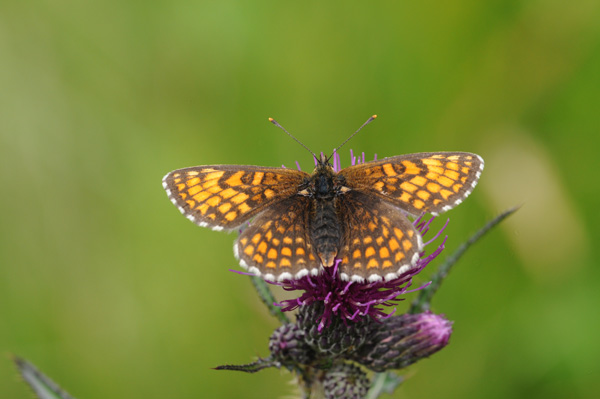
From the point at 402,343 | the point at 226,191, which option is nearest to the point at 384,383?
the point at 402,343

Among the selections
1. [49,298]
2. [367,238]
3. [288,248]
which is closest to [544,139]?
[367,238]

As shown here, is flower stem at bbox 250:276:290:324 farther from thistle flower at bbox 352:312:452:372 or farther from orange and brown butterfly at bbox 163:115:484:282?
thistle flower at bbox 352:312:452:372

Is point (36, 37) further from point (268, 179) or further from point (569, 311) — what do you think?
point (569, 311)

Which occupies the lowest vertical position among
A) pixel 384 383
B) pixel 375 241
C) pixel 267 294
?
pixel 384 383

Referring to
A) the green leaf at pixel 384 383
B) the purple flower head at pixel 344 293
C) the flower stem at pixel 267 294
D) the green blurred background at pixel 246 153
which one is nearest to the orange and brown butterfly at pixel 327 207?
the purple flower head at pixel 344 293

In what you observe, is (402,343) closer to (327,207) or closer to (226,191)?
(327,207)

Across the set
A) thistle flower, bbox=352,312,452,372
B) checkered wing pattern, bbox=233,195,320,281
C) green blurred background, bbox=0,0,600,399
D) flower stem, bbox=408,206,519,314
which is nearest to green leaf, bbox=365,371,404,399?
thistle flower, bbox=352,312,452,372

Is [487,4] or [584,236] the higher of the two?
[487,4]

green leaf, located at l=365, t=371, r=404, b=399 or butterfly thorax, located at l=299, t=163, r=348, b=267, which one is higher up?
butterfly thorax, located at l=299, t=163, r=348, b=267
